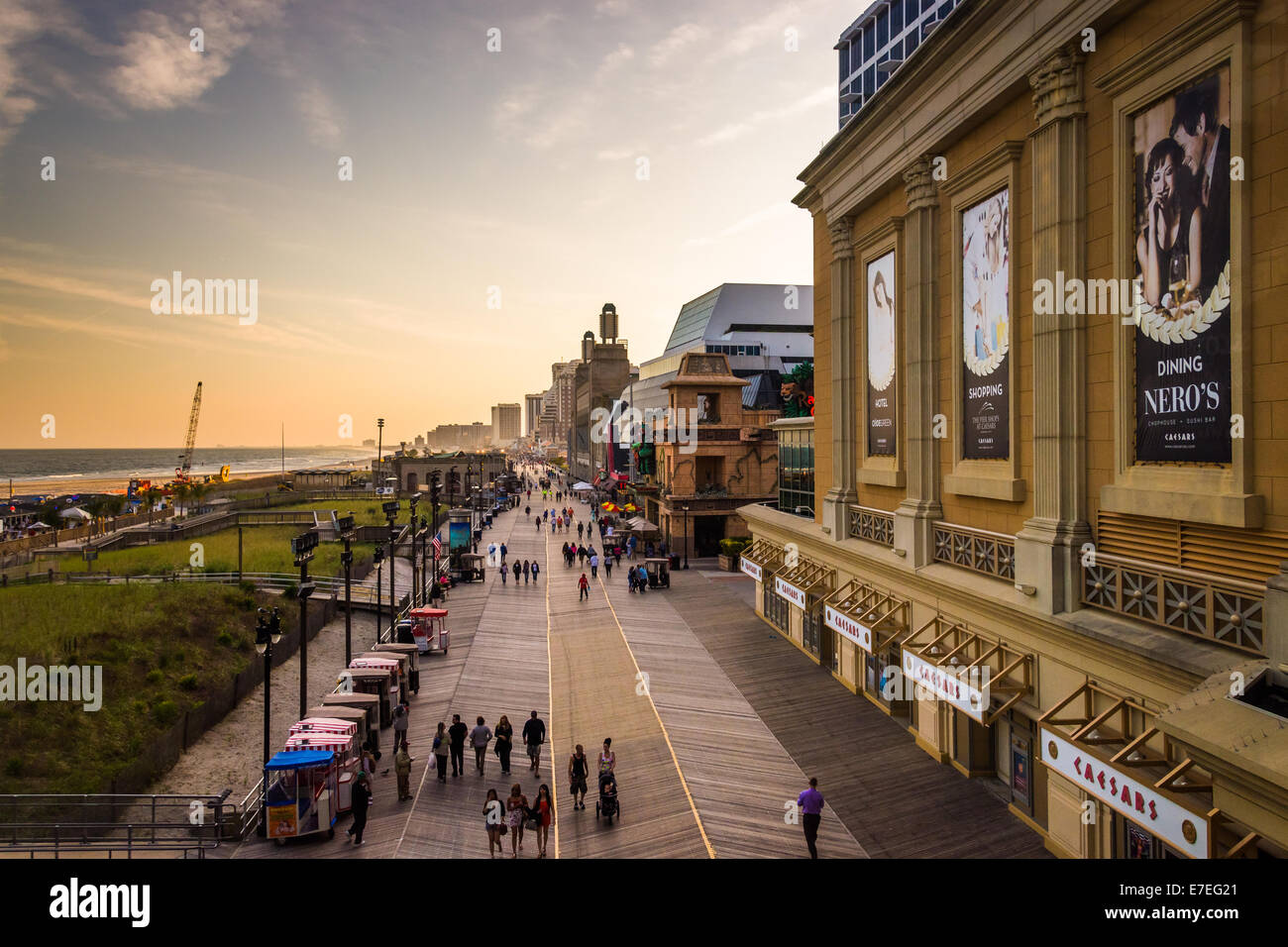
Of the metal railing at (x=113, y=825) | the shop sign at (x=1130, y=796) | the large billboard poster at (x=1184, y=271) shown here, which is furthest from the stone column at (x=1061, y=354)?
the metal railing at (x=113, y=825)

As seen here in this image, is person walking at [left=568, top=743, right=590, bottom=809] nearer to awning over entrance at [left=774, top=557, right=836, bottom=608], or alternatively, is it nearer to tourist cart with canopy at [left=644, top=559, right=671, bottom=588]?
awning over entrance at [left=774, top=557, right=836, bottom=608]

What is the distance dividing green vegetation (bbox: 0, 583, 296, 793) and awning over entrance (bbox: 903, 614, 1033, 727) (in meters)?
19.0

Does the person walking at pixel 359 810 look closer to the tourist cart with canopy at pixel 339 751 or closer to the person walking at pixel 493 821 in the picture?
the tourist cart with canopy at pixel 339 751

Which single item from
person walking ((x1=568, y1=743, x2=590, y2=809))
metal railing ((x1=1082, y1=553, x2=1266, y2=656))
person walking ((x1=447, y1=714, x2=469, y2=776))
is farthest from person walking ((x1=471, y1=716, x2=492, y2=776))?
metal railing ((x1=1082, y1=553, x2=1266, y2=656))

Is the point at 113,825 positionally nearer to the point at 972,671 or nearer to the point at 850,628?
the point at 972,671

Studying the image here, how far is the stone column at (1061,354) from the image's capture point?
1305cm

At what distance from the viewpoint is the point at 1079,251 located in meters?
13.1

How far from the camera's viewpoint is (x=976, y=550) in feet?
53.9

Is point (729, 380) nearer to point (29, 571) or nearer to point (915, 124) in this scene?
point (915, 124)

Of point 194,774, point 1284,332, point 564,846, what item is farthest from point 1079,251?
point 194,774

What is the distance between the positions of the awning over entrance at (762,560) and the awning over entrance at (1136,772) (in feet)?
58.5

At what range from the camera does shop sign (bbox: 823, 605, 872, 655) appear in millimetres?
18819


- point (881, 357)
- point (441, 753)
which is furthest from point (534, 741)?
point (881, 357)

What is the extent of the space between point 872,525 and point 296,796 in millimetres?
15662
